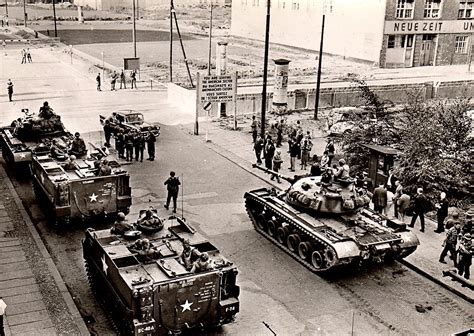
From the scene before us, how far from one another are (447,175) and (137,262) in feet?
38.9

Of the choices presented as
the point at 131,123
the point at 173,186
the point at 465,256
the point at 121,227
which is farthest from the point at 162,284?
the point at 131,123

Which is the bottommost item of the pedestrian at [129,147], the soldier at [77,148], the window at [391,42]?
the pedestrian at [129,147]

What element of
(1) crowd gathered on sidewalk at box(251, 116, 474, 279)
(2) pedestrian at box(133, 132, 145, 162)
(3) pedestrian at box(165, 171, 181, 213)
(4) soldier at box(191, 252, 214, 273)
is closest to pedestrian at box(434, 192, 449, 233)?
(1) crowd gathered on sidewalk at box(251, 116, 474, 279)

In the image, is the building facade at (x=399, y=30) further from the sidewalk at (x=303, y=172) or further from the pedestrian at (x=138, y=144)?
the pedestrian at (x=138, y=144)

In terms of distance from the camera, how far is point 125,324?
39.9 ft

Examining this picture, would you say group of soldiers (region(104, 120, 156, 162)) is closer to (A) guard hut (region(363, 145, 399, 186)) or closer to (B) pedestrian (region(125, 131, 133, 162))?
(B) pedestrian (region(125, 131, 133, 162))

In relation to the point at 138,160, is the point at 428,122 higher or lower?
higher

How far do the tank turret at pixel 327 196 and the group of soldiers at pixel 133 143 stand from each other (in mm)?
9064

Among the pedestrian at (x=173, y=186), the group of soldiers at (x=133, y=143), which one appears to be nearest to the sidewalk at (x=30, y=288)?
the pedestrian at (x=173, y=186)

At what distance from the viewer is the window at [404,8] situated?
47188 mm

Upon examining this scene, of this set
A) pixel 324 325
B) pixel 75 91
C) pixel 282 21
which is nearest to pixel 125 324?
pixel 324 325

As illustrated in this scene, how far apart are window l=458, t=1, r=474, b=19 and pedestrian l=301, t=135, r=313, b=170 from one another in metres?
31.6

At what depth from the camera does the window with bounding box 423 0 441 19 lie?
4831cm

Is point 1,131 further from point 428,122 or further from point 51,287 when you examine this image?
point 428,122
